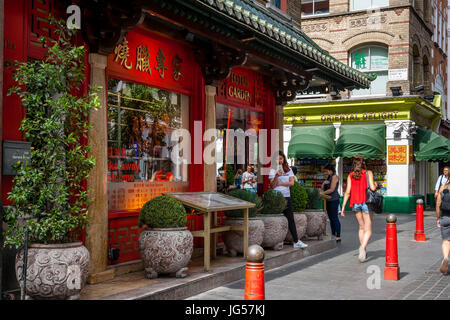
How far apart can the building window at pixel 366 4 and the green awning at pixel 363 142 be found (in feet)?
21.1

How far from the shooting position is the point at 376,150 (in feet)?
77.5

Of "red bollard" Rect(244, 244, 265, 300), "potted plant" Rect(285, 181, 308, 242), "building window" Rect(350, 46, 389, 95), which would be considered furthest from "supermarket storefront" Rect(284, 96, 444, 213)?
"red bollard" Rect(244, 244, 265, 300)

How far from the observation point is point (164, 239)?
702 cm

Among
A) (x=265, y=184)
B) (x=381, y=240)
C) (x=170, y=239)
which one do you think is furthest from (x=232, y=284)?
(x=381, y=240)

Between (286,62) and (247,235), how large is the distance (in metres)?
4.64

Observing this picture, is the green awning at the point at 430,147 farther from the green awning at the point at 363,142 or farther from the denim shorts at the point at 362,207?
the denim shorts at the point at 362,207

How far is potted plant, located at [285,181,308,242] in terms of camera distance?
11.1 m

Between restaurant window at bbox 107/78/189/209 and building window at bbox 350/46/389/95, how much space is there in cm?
1818

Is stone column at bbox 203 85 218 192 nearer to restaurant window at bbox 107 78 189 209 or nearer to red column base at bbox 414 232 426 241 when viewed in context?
restaurant window at bbox 107 78 189 209

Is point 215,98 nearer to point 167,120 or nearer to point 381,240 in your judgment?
point 167,120

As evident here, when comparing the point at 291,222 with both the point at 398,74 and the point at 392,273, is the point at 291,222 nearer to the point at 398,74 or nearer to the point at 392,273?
the point at 392,273

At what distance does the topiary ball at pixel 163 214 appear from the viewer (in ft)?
23.5

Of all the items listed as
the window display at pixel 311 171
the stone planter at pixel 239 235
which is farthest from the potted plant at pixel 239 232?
the window display at pixel 311 171

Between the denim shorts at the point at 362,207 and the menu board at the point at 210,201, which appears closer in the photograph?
the menu board at the point at 210,201
